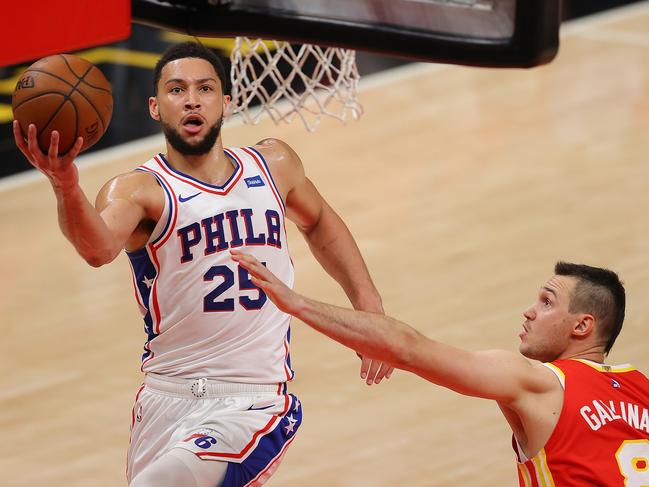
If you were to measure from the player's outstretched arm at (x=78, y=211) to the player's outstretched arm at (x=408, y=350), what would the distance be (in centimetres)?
47

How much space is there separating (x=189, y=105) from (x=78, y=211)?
2.60 feet

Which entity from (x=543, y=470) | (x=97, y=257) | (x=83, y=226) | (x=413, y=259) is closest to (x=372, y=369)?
(x=543, y=470)

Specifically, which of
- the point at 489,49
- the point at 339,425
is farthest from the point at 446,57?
the point at 339,425

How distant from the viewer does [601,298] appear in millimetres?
4562

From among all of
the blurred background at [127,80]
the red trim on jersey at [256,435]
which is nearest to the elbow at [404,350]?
the red trim on jersey at [256,435]

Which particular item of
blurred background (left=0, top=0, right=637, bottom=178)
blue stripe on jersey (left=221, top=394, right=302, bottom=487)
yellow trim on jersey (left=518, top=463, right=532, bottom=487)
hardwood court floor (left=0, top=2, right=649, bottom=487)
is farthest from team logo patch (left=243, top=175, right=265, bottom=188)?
blurred background (left=0, top=0, right=637, bottom=178)

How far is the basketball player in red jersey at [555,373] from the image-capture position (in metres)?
3.97

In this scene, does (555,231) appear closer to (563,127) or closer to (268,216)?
(563,127)

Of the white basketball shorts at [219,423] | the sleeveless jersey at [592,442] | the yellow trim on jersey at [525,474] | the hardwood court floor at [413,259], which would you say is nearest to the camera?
the sleeveless jersey at [592,442]

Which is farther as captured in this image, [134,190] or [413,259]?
[413,259]

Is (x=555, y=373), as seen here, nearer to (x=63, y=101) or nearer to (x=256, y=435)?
(x=256, y=435)

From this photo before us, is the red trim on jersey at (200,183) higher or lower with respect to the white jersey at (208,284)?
higher

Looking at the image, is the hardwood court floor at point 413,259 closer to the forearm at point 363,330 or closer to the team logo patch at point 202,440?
the team logo patch at point 202,440

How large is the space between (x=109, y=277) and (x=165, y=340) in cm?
404
